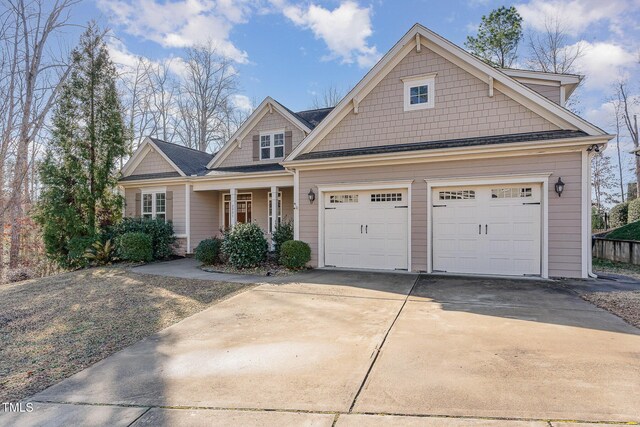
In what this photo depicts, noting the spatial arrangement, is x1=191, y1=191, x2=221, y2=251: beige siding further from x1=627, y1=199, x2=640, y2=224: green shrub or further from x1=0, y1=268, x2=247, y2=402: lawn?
x1=627, y1=199, x2=640, y2=224: green shrub

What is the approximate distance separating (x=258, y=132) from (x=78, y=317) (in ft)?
32.6

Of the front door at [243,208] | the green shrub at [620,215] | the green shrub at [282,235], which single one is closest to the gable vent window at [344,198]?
the green shrub at [282,235]

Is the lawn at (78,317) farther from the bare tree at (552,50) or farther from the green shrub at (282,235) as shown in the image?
the bare tree at (552,50)

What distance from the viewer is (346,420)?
106 inches

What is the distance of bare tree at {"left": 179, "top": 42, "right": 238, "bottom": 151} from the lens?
2733cm

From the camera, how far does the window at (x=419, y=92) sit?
379 inches

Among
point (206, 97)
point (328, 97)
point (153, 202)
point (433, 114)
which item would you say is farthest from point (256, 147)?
point (206, 97)

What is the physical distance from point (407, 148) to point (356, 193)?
197 centimetres

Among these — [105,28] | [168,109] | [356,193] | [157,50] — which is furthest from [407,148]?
[168,109]

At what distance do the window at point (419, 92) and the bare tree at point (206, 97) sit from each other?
2092 centimetres

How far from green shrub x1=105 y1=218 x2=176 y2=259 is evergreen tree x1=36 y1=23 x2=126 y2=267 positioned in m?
0.80

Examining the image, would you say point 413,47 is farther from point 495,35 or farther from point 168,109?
point 168,109

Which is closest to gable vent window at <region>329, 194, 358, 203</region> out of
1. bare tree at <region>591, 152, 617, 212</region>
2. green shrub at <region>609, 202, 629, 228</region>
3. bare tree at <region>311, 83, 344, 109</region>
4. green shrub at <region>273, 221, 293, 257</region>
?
green shrub at <region>273, 221, 293, 257</region>

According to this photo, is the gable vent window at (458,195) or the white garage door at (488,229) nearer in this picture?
the white garage door at (488,229)
